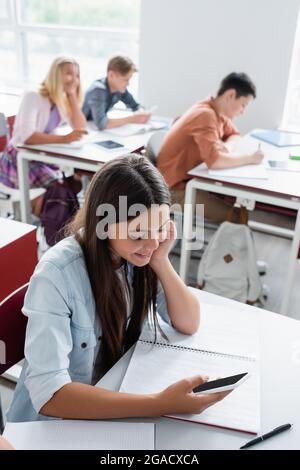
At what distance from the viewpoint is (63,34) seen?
395 centimetres

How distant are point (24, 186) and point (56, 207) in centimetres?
24

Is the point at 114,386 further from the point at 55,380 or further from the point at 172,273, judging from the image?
the point at 172,273

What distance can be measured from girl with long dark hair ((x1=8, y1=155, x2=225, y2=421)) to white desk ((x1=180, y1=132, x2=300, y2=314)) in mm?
1124

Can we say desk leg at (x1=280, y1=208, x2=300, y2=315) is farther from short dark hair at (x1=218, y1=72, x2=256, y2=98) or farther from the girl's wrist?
the girl's wrist

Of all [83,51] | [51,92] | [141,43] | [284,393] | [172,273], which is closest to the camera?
[284,393]

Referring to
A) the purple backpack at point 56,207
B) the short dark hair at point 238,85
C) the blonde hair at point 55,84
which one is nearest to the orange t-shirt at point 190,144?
the short dark hair at point 238,85

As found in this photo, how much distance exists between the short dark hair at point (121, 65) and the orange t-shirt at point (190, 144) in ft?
2.24

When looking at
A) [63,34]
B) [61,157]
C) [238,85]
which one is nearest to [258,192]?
[238,85]

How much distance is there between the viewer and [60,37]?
158 inches

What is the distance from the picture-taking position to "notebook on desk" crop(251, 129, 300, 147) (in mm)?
2818

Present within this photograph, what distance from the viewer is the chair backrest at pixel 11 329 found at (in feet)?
3.38

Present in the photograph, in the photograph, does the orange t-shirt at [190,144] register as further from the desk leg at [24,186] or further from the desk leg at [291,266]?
the desk leg at [24,186]

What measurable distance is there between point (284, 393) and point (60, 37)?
3.84 m

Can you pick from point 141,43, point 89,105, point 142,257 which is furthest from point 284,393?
point 141,43
